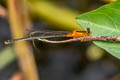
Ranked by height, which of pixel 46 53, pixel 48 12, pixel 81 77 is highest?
pixel 48 12

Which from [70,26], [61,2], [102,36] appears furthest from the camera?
[61,2]

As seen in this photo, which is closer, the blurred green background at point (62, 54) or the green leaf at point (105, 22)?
the green leaf at point (105, 22)

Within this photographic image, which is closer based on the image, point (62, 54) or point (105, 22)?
point (105, 22)

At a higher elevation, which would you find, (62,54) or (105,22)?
(105,22)

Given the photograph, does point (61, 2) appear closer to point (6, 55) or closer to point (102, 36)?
point (6, 55)

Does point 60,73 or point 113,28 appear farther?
point 60,73

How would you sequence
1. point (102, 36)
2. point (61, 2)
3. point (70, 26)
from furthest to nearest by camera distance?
point (61, 2), point (70, 26), point (102, 36)

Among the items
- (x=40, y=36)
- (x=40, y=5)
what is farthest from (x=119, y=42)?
(x=40, y=5)

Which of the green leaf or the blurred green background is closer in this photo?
the green leaf
